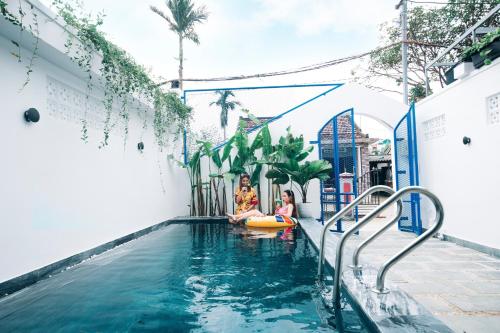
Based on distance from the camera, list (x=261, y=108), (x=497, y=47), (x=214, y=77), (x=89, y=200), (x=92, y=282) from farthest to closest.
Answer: (x=214, y=77) < (x=261, y=108) < (x=89, y=200) < (x=497, y=47) < (x=92, y=282)

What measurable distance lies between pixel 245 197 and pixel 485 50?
217 inches

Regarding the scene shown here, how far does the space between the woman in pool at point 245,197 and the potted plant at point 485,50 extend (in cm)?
517

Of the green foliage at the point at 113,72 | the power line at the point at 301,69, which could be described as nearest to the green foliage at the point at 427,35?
the power line at the point at 301,69

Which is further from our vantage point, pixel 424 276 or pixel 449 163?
pixel 449 163

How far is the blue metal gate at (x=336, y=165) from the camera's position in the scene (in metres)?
7.48

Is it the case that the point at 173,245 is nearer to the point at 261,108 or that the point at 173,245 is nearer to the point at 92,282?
the point at 92,282

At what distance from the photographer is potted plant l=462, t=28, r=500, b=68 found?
4.48 m

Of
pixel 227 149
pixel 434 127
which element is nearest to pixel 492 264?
pixel 434 127

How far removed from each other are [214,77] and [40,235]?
27.3ft

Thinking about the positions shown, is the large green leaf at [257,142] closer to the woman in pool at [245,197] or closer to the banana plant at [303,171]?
the woman in pool at [245,197]

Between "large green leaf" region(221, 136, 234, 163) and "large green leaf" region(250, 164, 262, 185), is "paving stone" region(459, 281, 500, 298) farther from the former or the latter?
"large green leaf" region(221, 136, 234, 163)

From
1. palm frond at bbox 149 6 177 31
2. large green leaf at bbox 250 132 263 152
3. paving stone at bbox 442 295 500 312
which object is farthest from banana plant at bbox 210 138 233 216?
palm frond at bbox 149 6 177 31

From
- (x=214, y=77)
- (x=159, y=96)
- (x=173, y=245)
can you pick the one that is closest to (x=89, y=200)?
(x=173, y=245)

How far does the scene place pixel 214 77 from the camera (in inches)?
431
